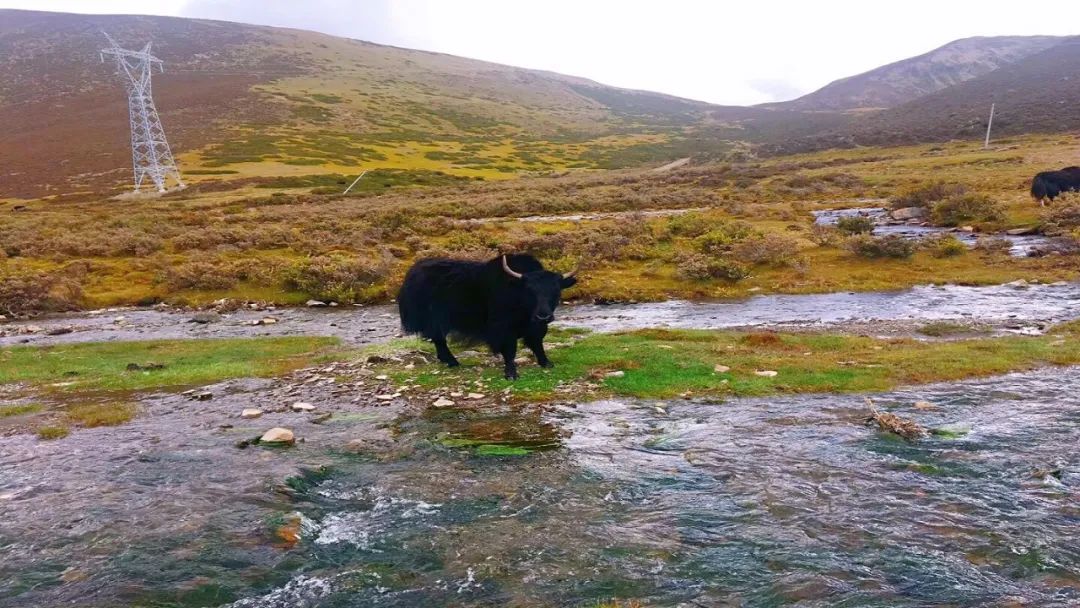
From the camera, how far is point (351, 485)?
792 cm

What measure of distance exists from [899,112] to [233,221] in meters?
99.9

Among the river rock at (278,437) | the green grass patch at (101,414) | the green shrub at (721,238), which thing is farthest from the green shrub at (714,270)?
the green grass patch at (101,414)

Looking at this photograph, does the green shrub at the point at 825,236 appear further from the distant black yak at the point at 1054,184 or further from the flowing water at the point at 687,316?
the distant black yak at the point at 1054,184

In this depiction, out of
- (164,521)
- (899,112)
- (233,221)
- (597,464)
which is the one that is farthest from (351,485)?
(899,112)

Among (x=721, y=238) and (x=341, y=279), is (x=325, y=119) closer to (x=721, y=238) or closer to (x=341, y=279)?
(x=341, y=279)

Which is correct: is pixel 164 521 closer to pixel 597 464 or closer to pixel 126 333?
pixel 597 464

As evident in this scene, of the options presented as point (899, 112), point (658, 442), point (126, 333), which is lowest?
point (126, 333)

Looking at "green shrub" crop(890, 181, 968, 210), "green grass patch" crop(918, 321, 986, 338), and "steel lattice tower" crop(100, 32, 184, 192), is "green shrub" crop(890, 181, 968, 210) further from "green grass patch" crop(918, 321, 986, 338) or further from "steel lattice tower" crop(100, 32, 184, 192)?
"steel lattice tower" crop(100, 32, 184, 192)

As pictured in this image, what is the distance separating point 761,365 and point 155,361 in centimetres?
1289

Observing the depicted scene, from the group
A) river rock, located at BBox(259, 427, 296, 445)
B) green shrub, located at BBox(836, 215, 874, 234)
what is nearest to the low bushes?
river rock, located at BBox(259, 427, 296, 445)

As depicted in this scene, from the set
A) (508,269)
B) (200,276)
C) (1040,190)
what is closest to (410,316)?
(508,269)

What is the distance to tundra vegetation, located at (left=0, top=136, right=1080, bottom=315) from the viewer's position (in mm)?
22391

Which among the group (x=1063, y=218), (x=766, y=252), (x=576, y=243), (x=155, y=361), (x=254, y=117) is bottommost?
(x=155, y=361)

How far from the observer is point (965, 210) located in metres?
30.0
